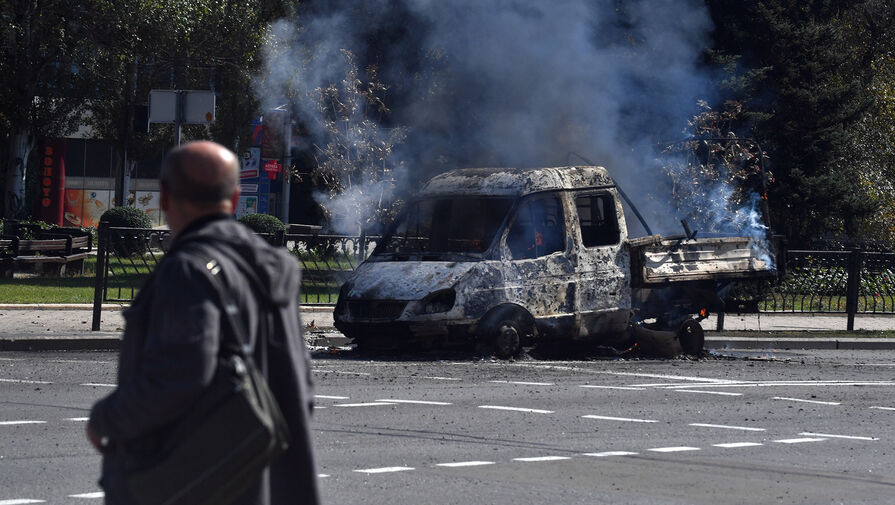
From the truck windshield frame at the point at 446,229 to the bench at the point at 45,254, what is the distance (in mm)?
10697

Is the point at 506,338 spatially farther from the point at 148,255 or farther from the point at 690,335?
the point at 148,255

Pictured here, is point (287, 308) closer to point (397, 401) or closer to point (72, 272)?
point (397, 401)

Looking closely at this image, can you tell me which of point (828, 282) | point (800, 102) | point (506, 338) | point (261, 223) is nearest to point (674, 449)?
point (506, 338)

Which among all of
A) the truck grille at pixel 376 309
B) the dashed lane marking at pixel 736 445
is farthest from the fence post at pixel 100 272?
the dashed lane marking at pixel 736 445

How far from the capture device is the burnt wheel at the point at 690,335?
14.6m

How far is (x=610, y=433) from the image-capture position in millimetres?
8875

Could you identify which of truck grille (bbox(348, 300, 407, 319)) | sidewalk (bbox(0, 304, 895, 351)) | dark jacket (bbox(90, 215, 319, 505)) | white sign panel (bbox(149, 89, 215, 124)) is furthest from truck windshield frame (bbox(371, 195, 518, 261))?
dark jacket (bbox(90, 215, 319, 505))

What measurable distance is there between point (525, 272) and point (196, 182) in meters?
10.4

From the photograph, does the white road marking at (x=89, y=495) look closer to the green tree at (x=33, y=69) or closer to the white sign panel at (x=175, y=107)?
the white sign panel at (x=175, y=107)

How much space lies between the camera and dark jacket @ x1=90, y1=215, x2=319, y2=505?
9.71ft

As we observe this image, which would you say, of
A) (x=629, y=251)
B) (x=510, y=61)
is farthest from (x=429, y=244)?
(x=510, y=61)

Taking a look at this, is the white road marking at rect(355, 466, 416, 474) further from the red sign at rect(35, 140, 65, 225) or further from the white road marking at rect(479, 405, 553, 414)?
the red sign at rect(35, 140, 65, 225)

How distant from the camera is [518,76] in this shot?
21.1 meters

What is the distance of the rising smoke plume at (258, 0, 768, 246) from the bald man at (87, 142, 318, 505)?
50.1 feet
